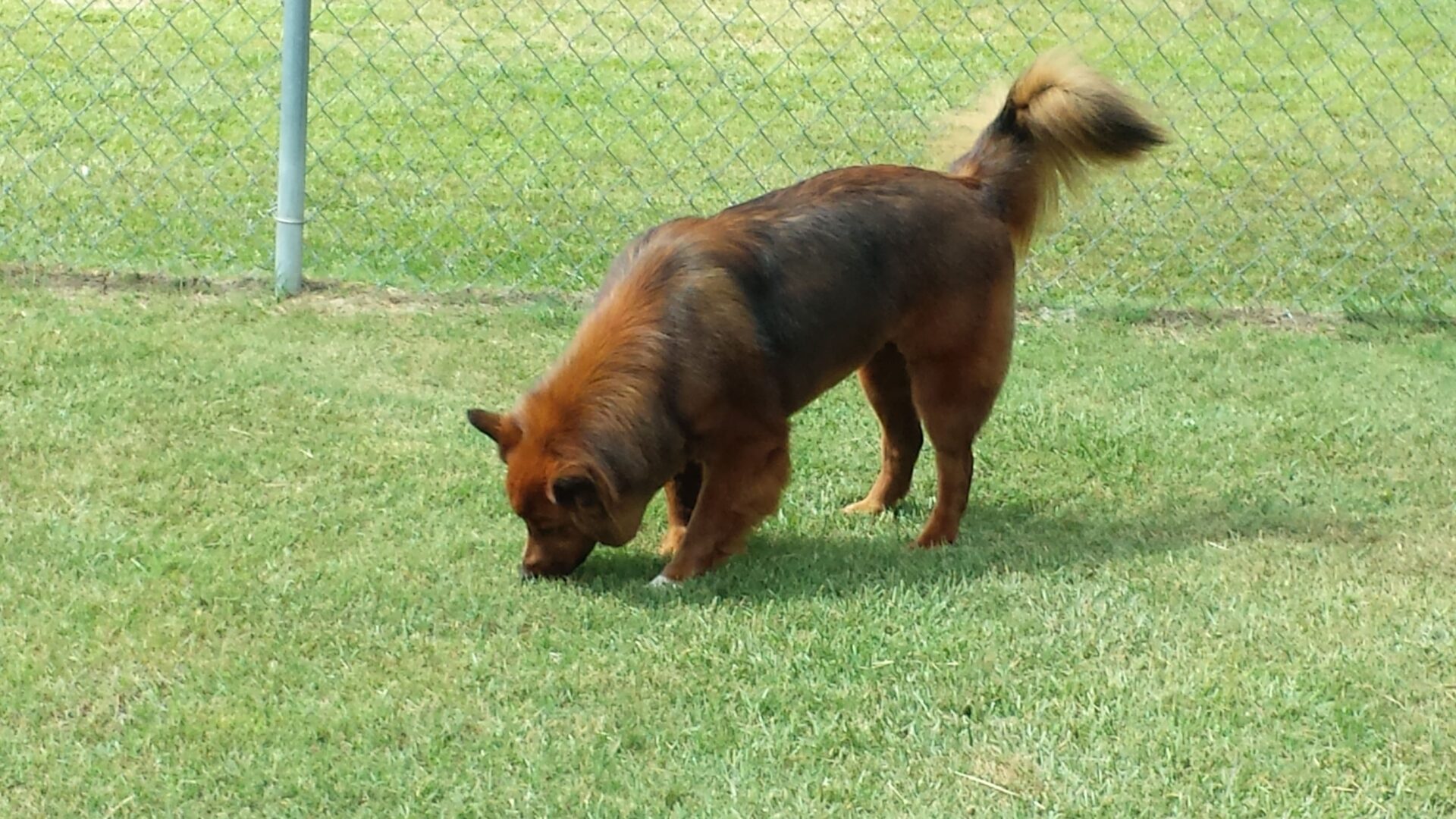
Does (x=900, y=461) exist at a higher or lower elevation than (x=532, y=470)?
lower

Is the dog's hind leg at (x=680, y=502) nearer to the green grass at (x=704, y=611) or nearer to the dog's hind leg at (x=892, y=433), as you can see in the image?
the green grass at (x=704, y=611)

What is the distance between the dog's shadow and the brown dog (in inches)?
4.0

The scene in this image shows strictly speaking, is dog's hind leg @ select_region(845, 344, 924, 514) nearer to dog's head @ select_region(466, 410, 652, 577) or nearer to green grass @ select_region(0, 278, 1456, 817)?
green grass @ select_region(0, 278, 1456, 817)

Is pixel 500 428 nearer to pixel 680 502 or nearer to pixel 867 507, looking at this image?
pixel 680 502

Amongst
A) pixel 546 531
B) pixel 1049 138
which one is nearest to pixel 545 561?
pixel 546 531

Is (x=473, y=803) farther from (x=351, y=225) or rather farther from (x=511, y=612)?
(x=351, y=225)

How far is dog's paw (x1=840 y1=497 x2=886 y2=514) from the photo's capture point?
16.2 feet

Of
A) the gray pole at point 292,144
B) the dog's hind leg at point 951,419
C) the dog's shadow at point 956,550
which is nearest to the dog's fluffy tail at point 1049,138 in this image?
the dog's hind leg at point 951,419

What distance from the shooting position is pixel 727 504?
4.39m

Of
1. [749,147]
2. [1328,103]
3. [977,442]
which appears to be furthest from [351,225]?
[1328,103]

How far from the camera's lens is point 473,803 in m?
3.17

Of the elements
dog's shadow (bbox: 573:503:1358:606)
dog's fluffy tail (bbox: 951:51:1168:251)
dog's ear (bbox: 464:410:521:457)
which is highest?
dog's fluffy tail (bbox: 951:51:1168:251)

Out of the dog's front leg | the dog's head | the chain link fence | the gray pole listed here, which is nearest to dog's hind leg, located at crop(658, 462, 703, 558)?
the dog's front leg

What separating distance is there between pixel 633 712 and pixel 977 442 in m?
2.24
